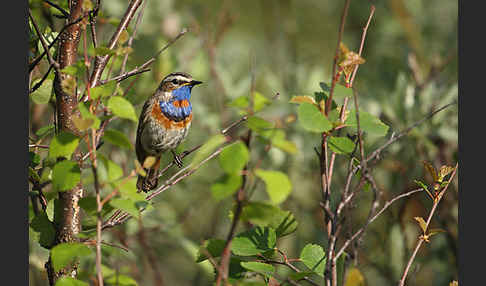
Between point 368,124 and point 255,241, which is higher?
point 368,124

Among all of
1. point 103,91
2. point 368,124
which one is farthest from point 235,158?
point 368,124

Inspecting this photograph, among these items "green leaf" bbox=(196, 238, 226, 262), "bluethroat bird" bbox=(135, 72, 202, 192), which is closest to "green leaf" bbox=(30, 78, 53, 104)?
"green leaf" bbox=(196, 238, 226, 262)

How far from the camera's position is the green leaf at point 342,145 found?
5.18ft

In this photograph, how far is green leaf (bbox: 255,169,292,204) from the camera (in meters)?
1.28

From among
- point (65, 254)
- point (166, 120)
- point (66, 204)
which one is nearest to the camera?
point (65, 254)

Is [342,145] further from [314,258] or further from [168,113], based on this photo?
[168,113]

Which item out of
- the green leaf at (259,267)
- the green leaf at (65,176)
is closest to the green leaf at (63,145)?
the green leaf at (65,176)

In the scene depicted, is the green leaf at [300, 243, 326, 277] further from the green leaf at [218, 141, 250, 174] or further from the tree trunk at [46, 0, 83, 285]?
the tree trunk at [46, 0, 83, 285]

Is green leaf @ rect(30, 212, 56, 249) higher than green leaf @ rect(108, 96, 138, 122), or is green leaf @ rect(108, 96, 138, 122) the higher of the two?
green leaf @ rect(108, 96, 138, 122)

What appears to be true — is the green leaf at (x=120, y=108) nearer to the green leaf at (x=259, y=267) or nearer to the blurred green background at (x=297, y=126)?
the green leaf at (x=259, y=267)

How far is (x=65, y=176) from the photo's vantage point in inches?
56.5

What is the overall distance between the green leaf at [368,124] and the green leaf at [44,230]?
94 centimetres

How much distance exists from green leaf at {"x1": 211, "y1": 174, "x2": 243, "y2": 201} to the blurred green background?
3.38 ft

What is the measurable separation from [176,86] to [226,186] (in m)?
1.92
